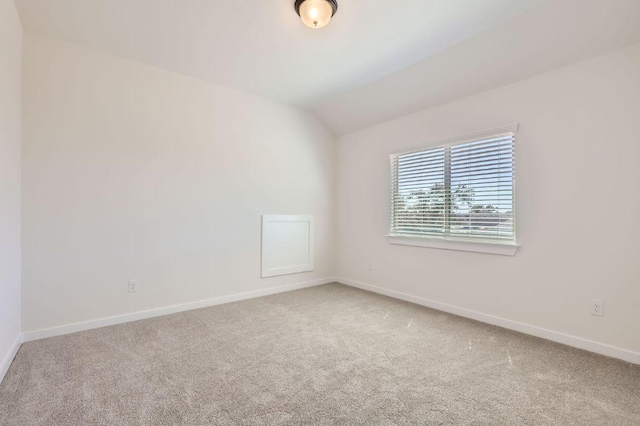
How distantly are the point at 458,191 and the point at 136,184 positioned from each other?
10.9 feet

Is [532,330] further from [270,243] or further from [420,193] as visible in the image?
[270,243]

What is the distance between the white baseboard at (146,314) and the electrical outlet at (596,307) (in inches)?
120

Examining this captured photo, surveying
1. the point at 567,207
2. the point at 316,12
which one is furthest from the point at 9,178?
the point at 567,207

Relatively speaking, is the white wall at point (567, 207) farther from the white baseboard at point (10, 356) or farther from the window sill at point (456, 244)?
the white baseboard at point (10, 356)

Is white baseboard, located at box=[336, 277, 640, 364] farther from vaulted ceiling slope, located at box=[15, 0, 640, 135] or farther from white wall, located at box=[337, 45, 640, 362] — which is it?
vaulted ceiling slope, located at box=[15, 0, 640, 135]

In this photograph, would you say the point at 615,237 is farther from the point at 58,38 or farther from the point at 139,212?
the point at 58,38

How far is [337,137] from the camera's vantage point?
4746mm

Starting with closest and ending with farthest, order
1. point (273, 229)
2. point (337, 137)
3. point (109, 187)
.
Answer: point (109, 187)
point (273, 229)
point (337, 137)

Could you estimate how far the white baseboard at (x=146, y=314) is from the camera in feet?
8.44

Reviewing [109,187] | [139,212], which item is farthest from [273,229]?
[109,187]

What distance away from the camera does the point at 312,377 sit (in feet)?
6.42

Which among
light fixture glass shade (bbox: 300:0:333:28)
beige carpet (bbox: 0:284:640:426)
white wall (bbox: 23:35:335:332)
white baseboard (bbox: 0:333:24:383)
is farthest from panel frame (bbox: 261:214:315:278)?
light fixture glass shade (bbox: 300:0:333:28)

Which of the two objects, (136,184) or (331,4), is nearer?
(331,4)

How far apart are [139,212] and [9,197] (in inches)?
38.3
